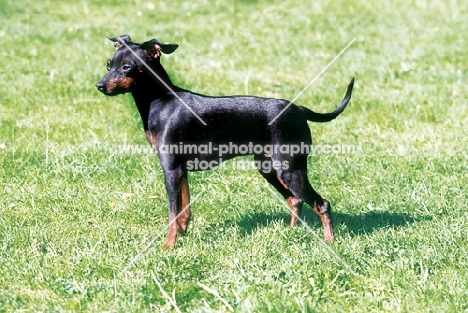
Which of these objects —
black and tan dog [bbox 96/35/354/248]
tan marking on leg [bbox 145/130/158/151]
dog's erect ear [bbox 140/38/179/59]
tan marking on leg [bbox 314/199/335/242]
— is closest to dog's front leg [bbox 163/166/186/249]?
black and tan dog [bbox 96/35/354/248]

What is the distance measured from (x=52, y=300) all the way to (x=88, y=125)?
2.96 meters

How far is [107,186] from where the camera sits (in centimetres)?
537

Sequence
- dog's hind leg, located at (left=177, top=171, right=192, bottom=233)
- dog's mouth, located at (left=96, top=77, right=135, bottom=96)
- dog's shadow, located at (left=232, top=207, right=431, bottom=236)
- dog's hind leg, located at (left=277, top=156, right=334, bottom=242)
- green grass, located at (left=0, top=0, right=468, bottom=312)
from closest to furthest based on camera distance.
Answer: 1. green grass, located at (left=0, top=0, right=468, bottom=312)
2. dog's mouth, located at (left=96, top=77, right=135, bottom=96)
3. dog's hind leg, located at (left=277, top=156, right=334, bottom=242)
4. dog's hind leg, located at (left=177, top=171, right=192, bottom=233)
5. dog's shadow, located at (left=232, top=207, right=431, bottom=236)

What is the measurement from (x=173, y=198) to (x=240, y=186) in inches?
42.4

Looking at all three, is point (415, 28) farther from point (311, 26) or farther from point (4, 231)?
point (4, 231)

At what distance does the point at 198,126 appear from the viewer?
4.52 m

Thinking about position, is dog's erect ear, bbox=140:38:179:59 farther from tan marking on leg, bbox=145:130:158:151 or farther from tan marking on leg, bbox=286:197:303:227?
tan marking on leg, bbox=286:197:303:227

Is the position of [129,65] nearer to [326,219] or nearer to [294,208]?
[294,208]

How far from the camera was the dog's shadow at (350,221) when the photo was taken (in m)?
4.75

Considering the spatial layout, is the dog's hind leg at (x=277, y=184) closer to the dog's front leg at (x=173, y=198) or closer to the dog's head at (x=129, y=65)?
the dog's front leg at (x=173, y=198)

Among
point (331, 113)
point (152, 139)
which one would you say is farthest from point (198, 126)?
point (331, 113)

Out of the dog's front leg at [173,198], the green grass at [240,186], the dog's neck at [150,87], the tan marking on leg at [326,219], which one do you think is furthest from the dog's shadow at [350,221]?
the dog's neck at [150,87]

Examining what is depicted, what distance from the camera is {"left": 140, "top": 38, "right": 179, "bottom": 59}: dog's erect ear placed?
4.42 m

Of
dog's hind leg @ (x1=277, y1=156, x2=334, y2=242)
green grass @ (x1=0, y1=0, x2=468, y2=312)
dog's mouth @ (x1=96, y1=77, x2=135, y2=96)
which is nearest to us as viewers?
green grass @ (x1=0, y1=0, x2=468, y2=312)
